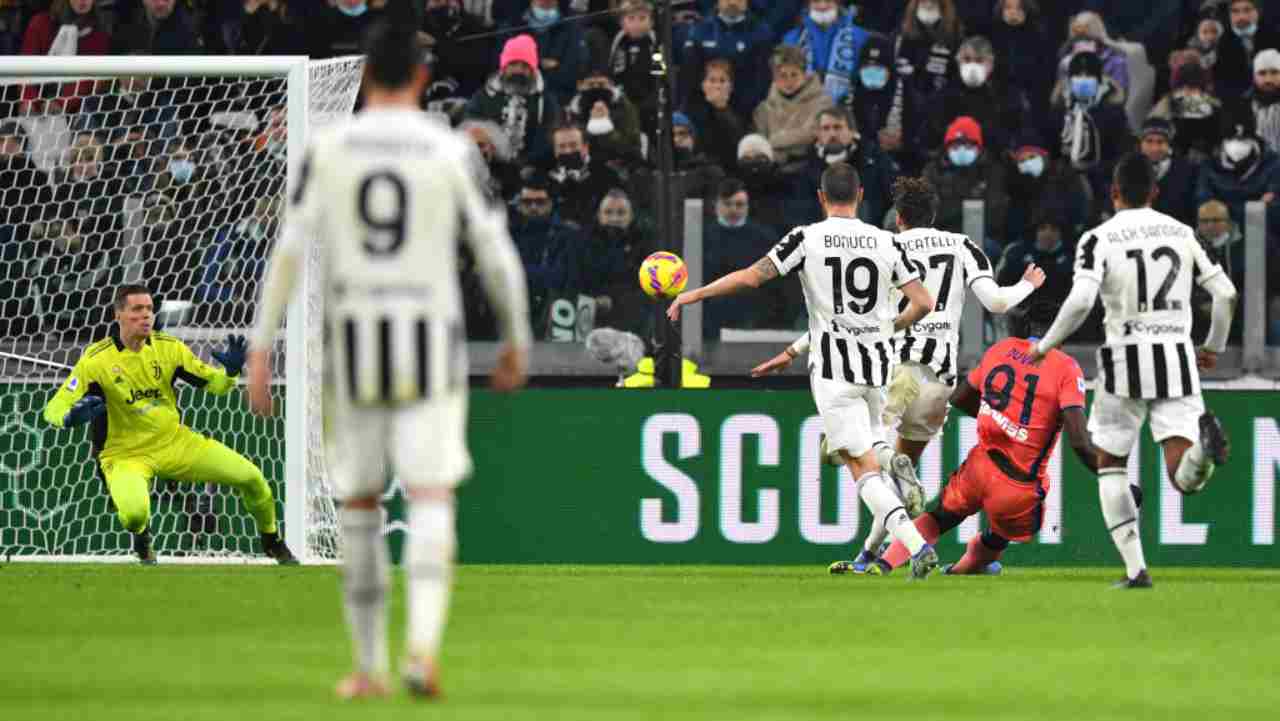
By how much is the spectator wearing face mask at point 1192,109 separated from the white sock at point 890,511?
19.0 feet

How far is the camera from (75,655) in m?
8.02

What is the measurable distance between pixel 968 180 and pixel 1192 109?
2.48 m

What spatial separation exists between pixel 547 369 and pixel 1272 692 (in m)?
7.99

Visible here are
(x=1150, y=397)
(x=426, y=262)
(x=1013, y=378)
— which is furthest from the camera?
(x=1013, y=378)

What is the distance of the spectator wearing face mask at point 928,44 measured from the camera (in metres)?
17.0

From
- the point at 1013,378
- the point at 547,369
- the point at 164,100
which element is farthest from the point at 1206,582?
the point at 164,100

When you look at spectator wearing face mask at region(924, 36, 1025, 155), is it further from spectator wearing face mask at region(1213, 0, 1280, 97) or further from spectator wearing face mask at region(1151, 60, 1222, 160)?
spectator wearing face mask at region(1213, 0, 1280, 97)

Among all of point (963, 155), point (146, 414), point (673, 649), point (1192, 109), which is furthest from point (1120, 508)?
point (1192, 109)

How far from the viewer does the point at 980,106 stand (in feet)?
54.7

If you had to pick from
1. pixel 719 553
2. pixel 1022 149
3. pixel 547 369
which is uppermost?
pixel 1022 149

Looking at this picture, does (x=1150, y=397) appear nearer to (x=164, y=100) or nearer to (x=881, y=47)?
(x=881, y=47)

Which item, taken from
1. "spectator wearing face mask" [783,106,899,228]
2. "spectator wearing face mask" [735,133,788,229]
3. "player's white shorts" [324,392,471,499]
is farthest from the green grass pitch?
"spectator wearing face mask" [783,106,899,228]

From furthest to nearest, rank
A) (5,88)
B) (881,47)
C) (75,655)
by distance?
(881,47) → (5,88) → (75,655)

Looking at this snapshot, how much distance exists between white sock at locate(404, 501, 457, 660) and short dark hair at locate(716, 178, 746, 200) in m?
8.14
